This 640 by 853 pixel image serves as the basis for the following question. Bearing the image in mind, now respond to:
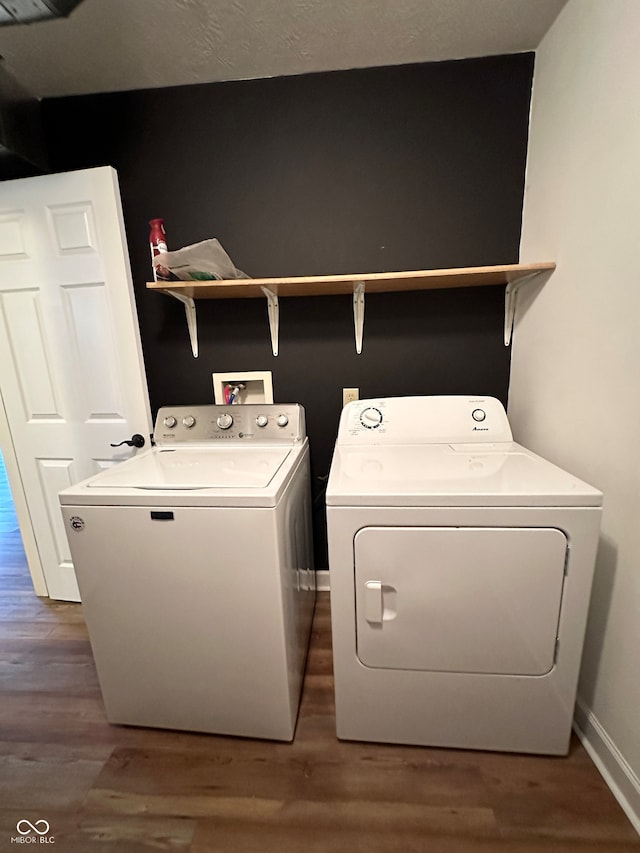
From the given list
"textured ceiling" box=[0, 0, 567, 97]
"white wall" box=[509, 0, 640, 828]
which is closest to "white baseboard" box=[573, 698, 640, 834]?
"white wall" box=[509, 0, 640, 828]

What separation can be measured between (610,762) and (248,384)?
1.85m

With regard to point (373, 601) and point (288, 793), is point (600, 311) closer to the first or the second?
point (373, 601)

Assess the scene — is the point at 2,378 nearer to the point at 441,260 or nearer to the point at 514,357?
the point at 441,260

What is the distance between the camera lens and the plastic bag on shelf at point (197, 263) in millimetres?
1346

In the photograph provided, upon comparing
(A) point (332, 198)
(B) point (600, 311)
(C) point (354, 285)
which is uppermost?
(A) point (332, 198)

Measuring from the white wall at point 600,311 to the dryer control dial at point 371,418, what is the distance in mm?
635

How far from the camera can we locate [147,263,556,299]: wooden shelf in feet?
4.50

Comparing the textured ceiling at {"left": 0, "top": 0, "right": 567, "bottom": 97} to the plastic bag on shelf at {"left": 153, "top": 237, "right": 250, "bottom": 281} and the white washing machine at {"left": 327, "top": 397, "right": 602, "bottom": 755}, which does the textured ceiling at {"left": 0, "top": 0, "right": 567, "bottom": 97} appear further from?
the white washing machine at {"left": 327, "top": 397, "right": 602, "bottom": 755}

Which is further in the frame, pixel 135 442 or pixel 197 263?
pixel 135 442

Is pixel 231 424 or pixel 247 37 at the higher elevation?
pixel 247 37

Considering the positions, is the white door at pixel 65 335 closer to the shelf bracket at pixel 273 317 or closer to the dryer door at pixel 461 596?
the shelf bracket at pixel 273 317

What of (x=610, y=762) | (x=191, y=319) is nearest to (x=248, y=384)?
(x=191, y=319)

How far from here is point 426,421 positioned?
1501mm

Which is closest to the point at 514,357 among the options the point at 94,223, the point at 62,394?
the point at 94,223
